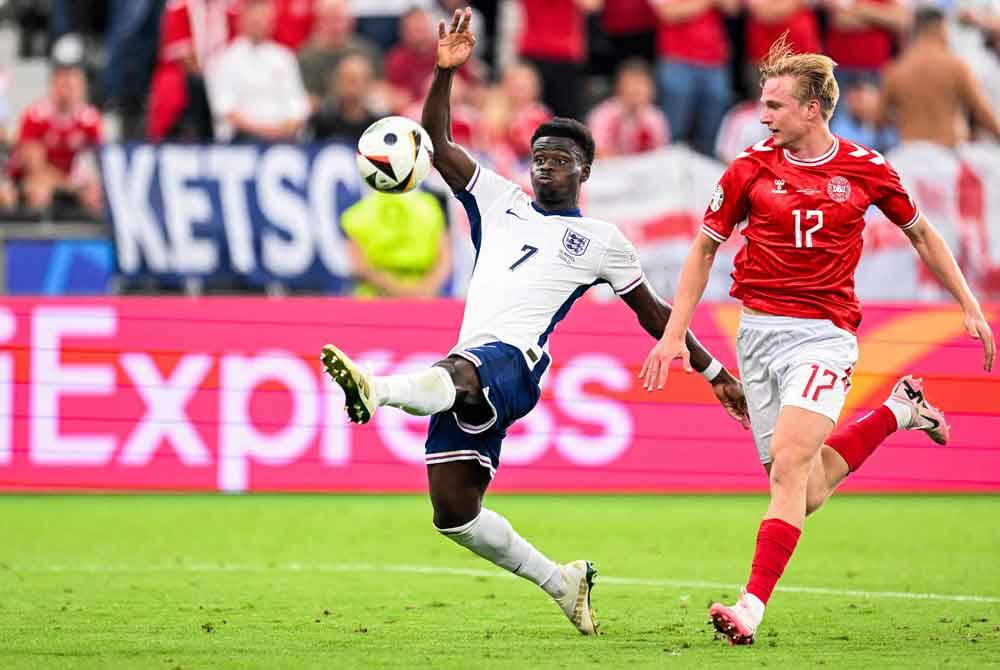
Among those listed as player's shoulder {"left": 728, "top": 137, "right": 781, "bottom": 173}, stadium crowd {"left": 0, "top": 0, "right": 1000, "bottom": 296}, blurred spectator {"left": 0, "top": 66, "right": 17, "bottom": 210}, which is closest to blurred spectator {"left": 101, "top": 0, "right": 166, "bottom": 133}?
stadium crowd {"left": 0, "top": 0, "right": 1000, "bottom": 296}

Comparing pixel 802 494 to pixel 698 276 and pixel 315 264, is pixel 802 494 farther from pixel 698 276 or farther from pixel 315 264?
pixel 315 264

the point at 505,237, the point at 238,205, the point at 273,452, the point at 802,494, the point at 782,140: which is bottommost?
the point at 273,452

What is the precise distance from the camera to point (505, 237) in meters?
7.95

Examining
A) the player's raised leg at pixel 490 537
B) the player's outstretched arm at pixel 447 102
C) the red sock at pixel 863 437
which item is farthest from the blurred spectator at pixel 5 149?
the red sock at pixel 863 437

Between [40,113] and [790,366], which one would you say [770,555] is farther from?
[40,113]

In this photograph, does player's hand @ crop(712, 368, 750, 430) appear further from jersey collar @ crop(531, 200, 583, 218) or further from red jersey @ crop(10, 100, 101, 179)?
red jersey @ crop(10, 100, 101, 179)

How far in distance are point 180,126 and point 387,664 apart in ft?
36.6

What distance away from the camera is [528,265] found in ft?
25.7

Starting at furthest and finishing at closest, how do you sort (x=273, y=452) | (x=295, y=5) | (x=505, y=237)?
(x=295, y=5) → (x=273, y=452) → (x=505, y=237)

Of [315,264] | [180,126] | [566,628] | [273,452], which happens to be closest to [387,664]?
[566,628]

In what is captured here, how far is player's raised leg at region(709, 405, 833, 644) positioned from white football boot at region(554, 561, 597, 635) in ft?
2.26

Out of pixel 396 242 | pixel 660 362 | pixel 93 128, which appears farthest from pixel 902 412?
pixel 93 128

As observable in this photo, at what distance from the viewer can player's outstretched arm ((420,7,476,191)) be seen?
7875mm

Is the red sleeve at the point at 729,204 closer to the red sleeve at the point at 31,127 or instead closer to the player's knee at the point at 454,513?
the player's knee at the point at 454,513
